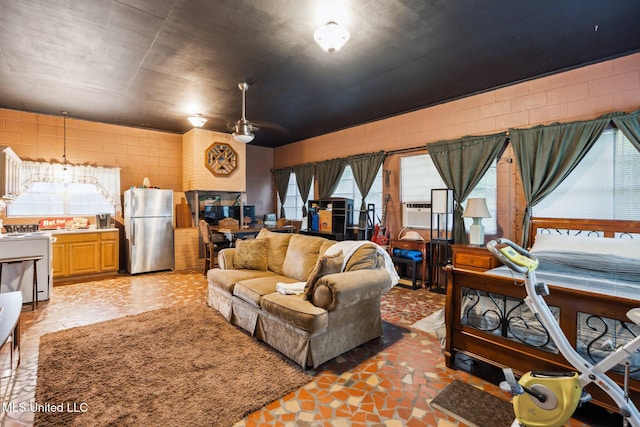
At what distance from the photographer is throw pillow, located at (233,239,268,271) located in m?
3.87

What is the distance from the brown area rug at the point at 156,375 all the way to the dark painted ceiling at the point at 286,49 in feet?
9.72

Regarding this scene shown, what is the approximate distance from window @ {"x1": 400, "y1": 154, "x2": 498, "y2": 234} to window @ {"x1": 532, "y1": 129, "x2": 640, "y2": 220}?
2.46 ft

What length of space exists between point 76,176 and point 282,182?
431cm

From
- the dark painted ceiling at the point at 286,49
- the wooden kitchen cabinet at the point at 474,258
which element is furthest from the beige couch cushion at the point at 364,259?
the dark painted ceiling at the point at 286,49

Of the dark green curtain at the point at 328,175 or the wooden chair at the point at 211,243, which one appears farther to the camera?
the dark green curtain at the point at 328,175

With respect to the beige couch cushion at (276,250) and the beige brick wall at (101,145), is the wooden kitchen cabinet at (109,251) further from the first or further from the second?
the beige couch cushion at (276,250)

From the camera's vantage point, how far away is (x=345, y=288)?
8.30 ft

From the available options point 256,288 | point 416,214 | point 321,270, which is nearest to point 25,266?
point 256,288

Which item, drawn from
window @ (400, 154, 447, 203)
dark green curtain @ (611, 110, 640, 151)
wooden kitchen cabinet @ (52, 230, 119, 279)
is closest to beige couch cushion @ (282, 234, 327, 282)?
window @ (400, 154, 447, 203)

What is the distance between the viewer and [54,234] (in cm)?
514

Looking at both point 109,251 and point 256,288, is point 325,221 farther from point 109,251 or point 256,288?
point 109,251

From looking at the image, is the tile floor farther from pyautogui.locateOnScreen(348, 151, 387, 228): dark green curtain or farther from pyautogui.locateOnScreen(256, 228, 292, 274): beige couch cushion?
pyautogui.locateOnScreen(348, 151, 387, 228): dark green curtain

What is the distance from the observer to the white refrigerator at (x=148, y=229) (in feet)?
19.0

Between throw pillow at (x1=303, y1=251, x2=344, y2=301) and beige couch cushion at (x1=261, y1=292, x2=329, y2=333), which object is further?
throw pillow at (x1=303, y1=251, x2=344, y2=301)
